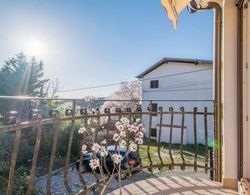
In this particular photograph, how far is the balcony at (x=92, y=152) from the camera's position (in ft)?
5.24

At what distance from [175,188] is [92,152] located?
2.94 feet

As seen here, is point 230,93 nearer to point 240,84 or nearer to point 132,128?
point 240,84

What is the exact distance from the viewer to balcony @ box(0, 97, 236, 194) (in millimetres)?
1596

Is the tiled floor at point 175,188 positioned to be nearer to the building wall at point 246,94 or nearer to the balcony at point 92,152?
the balcony at point 92,152

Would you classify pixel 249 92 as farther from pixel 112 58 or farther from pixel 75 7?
pixel 112 58

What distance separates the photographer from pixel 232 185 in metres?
2.38

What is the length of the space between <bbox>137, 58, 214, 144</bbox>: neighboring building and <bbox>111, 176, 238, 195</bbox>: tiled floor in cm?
1172

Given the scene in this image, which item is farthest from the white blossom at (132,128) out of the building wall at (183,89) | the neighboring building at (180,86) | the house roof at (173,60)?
the house roof at (173,60)

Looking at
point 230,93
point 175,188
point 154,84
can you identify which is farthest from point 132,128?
point 154,84

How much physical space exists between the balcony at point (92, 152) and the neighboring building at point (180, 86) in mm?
143

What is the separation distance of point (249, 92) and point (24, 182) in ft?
19.5

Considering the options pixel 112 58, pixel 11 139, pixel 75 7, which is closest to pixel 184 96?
pixel 112 58

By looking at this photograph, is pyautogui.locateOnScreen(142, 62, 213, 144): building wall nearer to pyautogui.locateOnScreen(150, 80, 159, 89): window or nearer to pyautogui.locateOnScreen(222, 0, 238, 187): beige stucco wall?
pyautogui.locateOnScreen(150, 80, 159, 89): window

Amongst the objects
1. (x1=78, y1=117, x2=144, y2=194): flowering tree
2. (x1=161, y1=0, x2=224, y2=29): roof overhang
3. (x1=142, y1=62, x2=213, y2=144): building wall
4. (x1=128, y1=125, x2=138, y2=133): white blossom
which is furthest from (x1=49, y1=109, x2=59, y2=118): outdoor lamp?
(x1=142, y1=62, x2=213, y2=144): building wall
